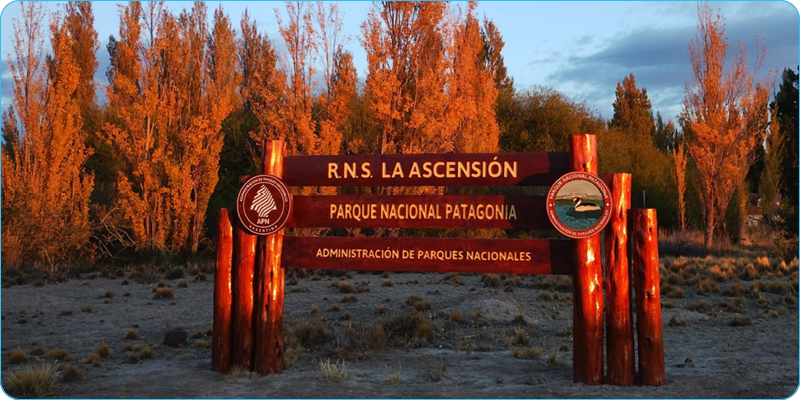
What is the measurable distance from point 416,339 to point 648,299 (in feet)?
11.7

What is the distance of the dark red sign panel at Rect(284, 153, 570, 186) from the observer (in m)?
7.31

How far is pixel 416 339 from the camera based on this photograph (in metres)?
9.80

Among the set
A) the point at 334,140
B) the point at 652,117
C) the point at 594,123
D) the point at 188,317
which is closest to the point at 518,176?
the point at 188,317

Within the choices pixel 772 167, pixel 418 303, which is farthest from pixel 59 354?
pixel 772 167

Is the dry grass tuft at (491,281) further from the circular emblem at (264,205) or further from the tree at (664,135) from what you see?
the tree at (664,135)

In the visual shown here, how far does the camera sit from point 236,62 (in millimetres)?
36094

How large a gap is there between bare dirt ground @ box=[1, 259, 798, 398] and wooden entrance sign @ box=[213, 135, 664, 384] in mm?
625

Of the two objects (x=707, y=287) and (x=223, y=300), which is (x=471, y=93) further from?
(x=223, y=300)

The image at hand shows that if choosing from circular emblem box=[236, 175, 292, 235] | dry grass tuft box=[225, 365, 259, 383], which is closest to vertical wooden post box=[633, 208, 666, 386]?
circular emblem box=[236, 175, 292, 235]

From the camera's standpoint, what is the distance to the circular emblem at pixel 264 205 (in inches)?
304

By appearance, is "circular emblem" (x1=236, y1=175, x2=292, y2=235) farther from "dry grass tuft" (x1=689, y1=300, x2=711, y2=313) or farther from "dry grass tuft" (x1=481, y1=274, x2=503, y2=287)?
"dry grass tuft" (x1=481, y1=274, x2=503, y2=287)

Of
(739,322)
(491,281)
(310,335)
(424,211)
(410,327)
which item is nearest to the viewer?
(424,211)

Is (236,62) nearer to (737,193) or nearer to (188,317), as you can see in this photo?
(737,193)

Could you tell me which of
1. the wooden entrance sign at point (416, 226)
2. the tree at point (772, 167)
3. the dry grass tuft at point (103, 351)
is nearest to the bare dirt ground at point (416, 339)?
the dry grass tuft at point (103, 351)
